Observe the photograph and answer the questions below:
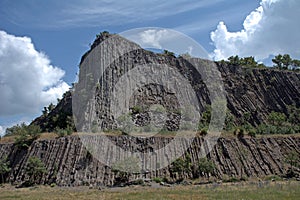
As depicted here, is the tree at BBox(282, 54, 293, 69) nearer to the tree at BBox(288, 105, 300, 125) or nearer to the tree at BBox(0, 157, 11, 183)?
the tree at BBox(288, 105, 300, 125)

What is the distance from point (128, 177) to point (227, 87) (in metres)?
45.7

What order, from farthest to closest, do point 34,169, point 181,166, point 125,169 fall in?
point 181,166, point 34,169, point 125,169

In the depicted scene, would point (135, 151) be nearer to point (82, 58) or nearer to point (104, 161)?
point (104, 161)

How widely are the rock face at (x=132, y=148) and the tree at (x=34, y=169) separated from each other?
832 mm

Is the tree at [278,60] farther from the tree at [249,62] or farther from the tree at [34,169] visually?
the tree at [34,169]

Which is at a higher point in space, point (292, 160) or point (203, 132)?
point (203, 132)

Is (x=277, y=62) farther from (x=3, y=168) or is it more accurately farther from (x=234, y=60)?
(x=3, y=168)

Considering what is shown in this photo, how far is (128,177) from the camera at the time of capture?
47.0 metres

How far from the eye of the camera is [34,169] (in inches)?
1859

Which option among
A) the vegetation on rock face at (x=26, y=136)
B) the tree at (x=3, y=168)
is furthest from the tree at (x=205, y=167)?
the tree at (x=3, y=168)

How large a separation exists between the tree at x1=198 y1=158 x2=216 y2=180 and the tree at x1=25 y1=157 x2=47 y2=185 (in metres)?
22.0

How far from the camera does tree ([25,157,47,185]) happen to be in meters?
47.4

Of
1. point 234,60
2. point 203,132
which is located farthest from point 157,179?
point 234,60

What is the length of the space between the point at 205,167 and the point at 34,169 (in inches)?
940
